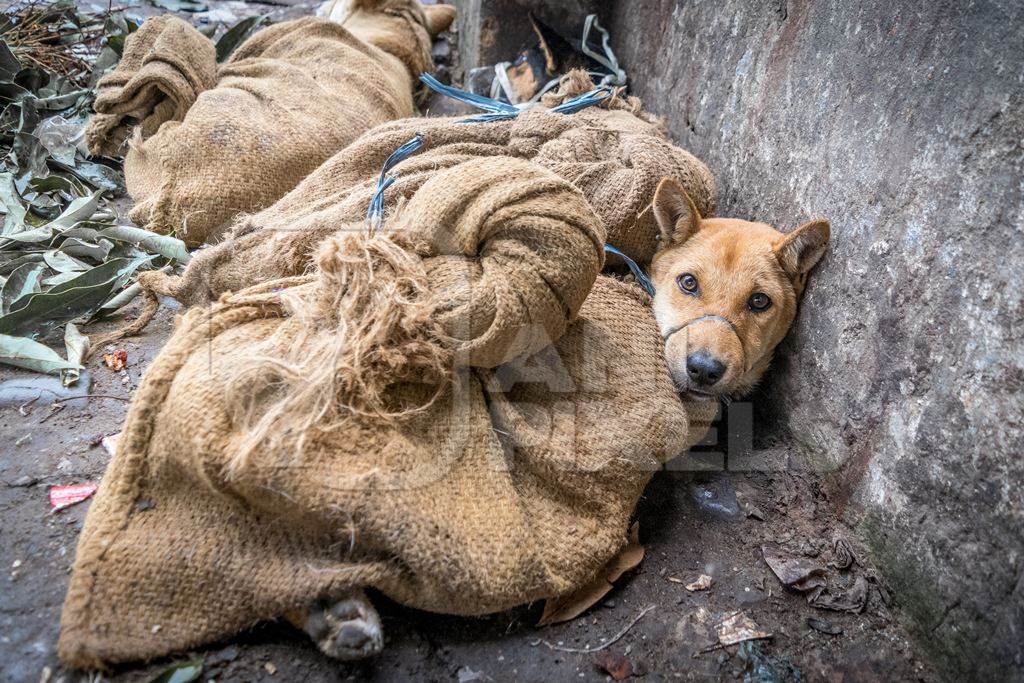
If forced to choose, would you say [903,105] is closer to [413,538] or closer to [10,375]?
[413,538]

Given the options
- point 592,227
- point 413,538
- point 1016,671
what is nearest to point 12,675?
point 413,538

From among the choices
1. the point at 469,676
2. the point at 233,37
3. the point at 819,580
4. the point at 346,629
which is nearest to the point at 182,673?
the point at 346,629

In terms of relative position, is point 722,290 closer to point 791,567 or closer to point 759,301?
point 759,301

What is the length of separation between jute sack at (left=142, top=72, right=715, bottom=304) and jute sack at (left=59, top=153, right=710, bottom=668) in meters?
0.30

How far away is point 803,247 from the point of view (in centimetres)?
262

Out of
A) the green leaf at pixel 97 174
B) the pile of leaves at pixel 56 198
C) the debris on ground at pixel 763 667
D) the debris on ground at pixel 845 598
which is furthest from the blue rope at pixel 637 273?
the green leaf at pixel 97 174

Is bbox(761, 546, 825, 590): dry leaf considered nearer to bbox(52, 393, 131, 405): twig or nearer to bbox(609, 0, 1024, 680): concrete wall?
bbox(609, 0, 1024, 680): concrete wall

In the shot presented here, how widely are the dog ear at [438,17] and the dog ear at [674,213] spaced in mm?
4223

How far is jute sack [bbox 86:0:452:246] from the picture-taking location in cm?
365

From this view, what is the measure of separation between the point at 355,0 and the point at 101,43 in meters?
2.06

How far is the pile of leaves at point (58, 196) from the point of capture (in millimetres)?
2996

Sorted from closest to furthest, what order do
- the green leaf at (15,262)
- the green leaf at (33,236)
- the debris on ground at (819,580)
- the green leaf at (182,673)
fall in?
1. the green leaf at (182,673)
2. the debris on ground at (819,580)
3. the green leaf at (15,262)
4. the green leaf at (33,236)

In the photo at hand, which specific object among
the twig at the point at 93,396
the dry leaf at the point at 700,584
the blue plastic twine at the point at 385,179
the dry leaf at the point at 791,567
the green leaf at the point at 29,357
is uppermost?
the blue plastic twine at the point at 385,179

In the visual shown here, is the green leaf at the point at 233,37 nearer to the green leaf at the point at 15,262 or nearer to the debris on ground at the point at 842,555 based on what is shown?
the green leaf at the point at 15,262
